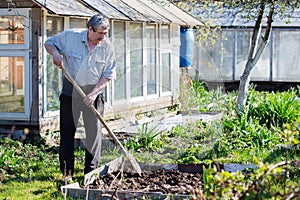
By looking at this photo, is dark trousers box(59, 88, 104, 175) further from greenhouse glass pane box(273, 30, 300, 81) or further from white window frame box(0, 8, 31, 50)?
greenhouse glass pane box(273, 30, 300, 81)

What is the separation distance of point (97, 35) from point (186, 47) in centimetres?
879

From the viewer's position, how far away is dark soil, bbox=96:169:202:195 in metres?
6.21

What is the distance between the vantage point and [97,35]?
22.7 ft

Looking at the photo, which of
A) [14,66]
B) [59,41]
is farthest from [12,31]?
[59,41]

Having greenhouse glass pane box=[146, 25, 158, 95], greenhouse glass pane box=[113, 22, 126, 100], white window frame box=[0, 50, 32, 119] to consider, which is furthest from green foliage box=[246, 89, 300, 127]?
white window frame box=[0, 50, 32, 119]

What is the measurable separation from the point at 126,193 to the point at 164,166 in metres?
1.58

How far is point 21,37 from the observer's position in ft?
32.2

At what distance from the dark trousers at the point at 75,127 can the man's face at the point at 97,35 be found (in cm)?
53

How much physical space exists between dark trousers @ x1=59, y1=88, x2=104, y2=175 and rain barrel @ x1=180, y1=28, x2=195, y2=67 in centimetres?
828

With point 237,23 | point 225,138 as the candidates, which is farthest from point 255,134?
point 237,23

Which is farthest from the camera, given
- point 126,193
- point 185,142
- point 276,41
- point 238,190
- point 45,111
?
point 276,41

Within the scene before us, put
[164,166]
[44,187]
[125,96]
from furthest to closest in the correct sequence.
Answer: [125,96] → [164,166] → [44,187]

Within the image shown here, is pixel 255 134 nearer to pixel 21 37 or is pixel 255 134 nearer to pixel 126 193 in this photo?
pixel 21 37

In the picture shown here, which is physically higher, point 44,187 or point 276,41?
point 276,41
